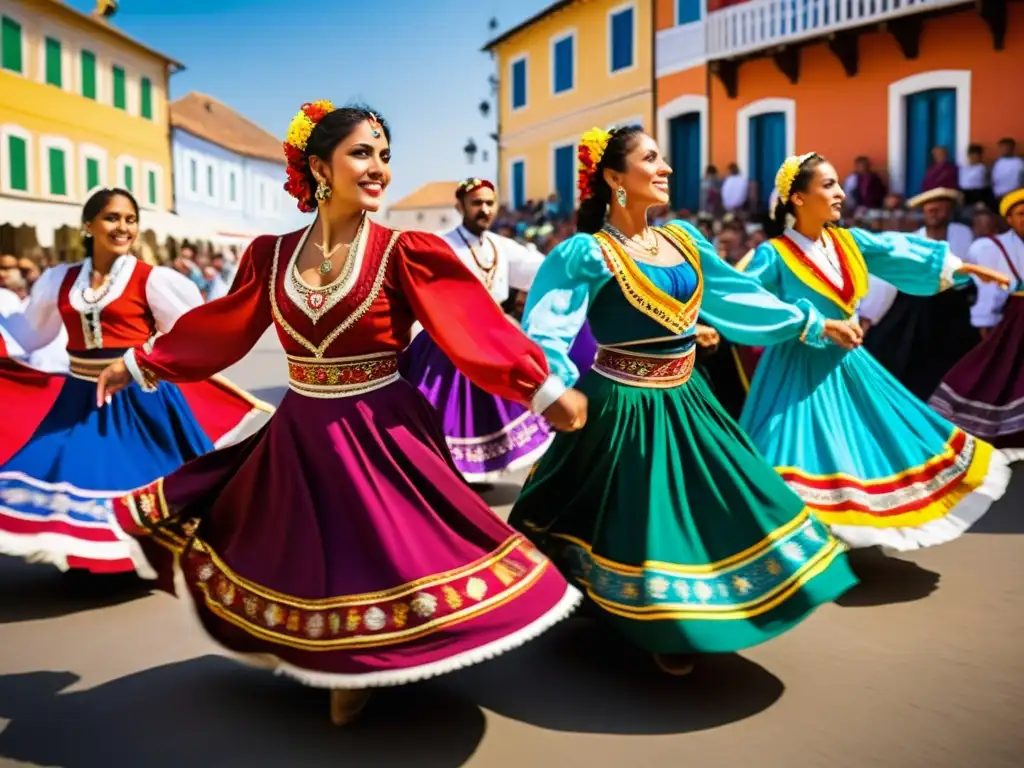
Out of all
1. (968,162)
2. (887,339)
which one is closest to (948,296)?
(887,339)

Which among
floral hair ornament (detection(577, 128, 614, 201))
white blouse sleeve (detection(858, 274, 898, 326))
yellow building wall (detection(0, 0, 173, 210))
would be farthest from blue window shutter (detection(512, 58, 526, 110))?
floral hair ornament (detection(577, 128, 614, 201))

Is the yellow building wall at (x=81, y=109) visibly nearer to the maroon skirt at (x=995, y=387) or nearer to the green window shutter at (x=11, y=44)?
the green window shutter at (x=11, y=44)


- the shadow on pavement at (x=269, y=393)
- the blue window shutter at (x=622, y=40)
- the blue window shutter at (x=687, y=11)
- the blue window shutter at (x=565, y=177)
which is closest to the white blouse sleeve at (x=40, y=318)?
the shadow on pavement at (x=269, y=393)

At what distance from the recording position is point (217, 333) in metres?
3.53

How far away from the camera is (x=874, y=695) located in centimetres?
346

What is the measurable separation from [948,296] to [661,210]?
10.0m

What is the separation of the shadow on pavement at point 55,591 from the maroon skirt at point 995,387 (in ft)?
17.5

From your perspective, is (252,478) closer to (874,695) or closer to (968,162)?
(874,695)

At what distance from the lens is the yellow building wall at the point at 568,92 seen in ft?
73.0

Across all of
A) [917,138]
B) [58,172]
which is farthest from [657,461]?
[58,172]

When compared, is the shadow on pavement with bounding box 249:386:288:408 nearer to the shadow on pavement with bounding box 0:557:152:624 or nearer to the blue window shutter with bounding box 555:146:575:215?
the shadow on pavement with bounding box 0:557:152:624

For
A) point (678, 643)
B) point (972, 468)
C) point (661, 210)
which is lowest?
point (678, 643)

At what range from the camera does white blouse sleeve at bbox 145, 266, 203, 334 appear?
4.88 m

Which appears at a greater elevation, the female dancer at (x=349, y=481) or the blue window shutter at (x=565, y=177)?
the blue window shutter at (x=565, y=177)
